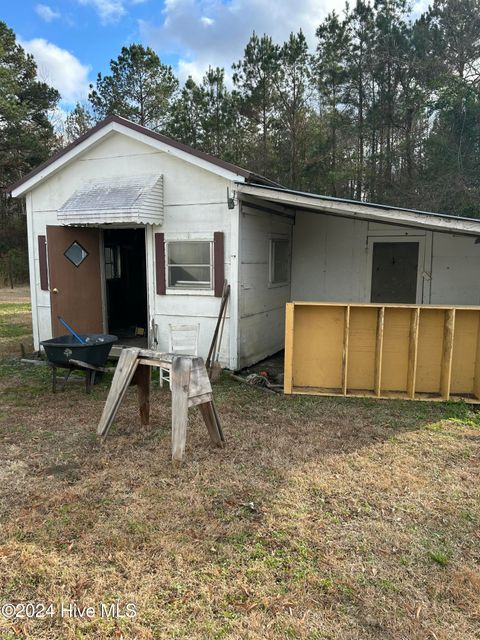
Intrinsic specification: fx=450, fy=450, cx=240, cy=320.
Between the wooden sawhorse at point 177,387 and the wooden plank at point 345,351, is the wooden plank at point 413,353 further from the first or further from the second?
the wooden sawhorse at point 177,387

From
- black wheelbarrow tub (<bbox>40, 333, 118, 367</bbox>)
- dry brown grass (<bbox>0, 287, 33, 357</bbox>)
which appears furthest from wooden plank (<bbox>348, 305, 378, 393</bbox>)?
dry brown grass (<bbox>0, 287, 33, 357</bbox>)

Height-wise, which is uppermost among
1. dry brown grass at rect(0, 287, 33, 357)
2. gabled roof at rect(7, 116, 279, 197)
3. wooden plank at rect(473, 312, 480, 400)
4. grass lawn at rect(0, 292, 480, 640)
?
gabled roof at rect(7, 116, 279, 197)

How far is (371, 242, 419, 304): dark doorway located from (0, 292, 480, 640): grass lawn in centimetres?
374

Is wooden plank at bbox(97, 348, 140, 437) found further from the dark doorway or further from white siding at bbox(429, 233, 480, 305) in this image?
white siding at bbox(429, 233, 480, 305)

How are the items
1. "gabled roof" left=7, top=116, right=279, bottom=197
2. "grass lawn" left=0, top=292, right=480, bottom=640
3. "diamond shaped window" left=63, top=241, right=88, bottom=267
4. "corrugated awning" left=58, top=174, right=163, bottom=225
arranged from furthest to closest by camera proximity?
"diamond shaped window" left=63, top=241, right=88, bottom=267, "corrugated awning" left=58, top=174, right=163, bottom=225, "gabled roof" left=7, top=116, right=279, bottom=197, "grass lawn" left=0, top=292, right=480, bottom=640

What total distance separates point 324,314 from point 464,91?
Answer: 11.2 meters

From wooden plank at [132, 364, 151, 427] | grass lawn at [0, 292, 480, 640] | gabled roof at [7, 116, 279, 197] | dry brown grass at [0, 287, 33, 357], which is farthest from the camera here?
dry brown grass at [0, 287, 33, 357]

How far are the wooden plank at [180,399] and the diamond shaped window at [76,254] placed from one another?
4.27 metres

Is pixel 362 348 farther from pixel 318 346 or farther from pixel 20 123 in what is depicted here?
pixel 20 123

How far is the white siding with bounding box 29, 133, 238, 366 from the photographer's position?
6305mm

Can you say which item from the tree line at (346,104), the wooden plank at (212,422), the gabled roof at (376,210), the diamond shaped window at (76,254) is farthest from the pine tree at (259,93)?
the wooden plank at (212,422)

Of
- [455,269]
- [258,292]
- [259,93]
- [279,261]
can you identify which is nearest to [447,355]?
[258,292]

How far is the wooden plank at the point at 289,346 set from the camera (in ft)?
17.4

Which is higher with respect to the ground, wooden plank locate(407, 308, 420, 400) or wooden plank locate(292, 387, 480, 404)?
wooden plank locate(407, 308, 420, 400)
